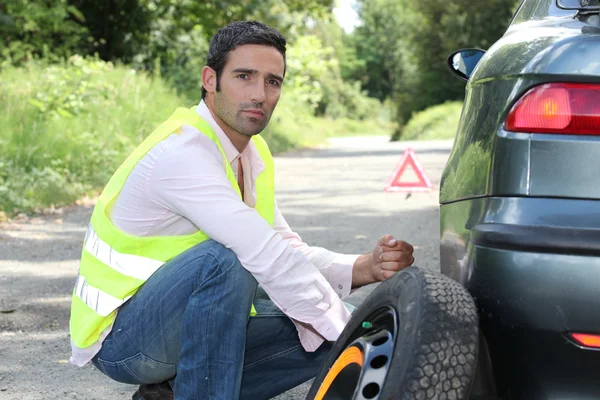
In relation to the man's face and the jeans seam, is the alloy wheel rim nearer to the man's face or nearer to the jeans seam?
the jeans seam

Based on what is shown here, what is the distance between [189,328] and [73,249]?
5100 mm

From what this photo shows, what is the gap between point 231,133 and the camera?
3211mm

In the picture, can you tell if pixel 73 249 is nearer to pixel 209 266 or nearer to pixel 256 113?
pixel 256 113

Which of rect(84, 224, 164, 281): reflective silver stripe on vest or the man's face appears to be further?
the man's face

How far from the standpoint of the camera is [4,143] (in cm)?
1081

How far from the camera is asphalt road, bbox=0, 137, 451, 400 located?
4.07 m

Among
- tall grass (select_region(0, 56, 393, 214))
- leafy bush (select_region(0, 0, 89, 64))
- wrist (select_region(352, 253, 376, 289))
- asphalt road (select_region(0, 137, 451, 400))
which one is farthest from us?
leafy bush (select_region(0, 0, 89, 64))

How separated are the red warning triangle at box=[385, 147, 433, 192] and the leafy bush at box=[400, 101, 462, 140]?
27377 mm

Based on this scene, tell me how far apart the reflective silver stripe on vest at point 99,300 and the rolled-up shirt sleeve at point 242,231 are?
0.34 metres

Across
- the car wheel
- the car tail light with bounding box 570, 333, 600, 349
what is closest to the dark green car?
the car tail light with bounding box 570, 333, 600, 349

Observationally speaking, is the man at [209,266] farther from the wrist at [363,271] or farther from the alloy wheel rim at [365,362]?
the alloy wheel rim at [365,362]

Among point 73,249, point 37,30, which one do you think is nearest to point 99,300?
point 73,249

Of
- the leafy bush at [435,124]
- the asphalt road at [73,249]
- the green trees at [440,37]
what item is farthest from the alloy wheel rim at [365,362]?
the green trees at [440,37]

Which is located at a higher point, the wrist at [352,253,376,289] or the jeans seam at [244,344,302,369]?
the wrist at [352,253,376,289]
